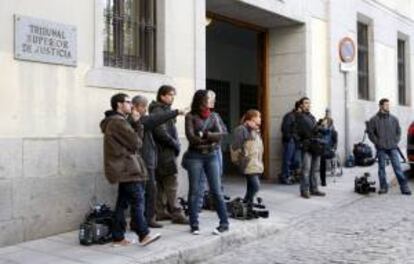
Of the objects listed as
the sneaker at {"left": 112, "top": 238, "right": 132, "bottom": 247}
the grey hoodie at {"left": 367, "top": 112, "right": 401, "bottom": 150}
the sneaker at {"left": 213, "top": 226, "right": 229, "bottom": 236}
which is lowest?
the sneaker at {"left": 112, "top": 238, "right": 132, "bottom": 247}

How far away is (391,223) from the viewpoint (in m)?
8.95

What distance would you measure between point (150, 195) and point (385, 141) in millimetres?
5644

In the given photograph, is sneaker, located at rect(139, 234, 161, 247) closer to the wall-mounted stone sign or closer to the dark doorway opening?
the wall-mounted stone sign

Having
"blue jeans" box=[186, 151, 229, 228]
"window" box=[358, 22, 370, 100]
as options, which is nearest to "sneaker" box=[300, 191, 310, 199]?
"blue jeans" box=[186, 151, 229, 228]

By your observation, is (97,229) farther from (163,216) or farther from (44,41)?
(44,41)

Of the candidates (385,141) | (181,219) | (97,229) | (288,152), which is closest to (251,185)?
(181,219)

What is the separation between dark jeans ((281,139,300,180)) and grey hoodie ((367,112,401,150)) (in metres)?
1.50

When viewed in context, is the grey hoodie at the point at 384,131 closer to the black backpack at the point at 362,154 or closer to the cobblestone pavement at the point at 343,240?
the cobblestone pavement at the point at 343,240

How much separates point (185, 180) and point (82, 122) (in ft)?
7.12

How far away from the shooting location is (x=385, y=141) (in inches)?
459

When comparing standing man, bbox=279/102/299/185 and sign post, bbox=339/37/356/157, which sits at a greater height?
sign post, bbox=339/37/356/157

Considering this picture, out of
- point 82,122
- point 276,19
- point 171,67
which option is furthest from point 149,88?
point 276,19

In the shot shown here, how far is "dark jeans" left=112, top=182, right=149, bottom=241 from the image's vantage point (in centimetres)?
675

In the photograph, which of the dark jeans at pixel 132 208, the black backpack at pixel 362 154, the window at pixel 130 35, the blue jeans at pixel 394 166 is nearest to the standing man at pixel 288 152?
the blue jeans at pixel 394 166
